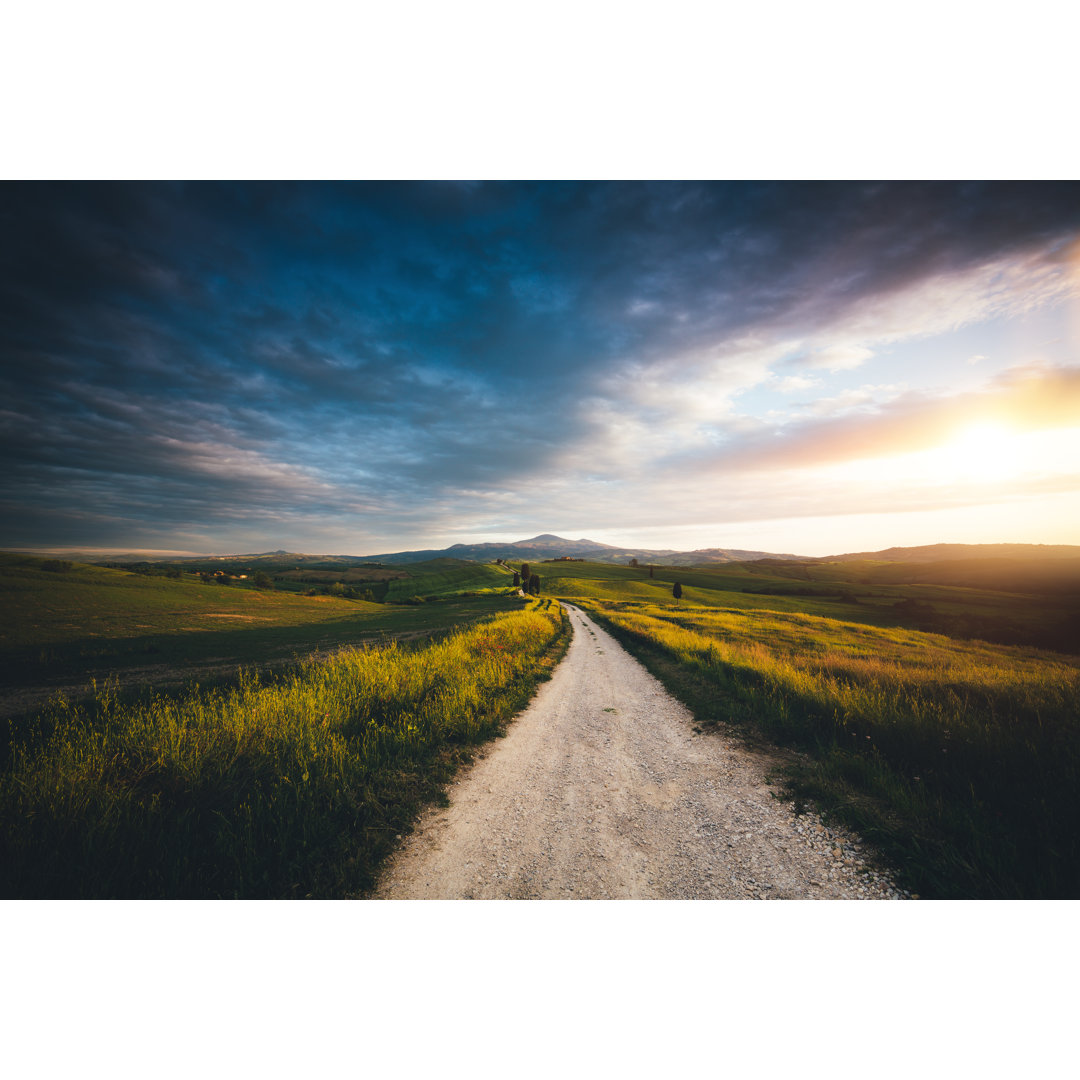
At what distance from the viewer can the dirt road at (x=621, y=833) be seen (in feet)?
13.4

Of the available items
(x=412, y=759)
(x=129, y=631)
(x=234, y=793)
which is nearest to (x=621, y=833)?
(x=412, y=759)

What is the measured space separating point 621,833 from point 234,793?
16.2ft

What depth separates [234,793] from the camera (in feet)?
15.8

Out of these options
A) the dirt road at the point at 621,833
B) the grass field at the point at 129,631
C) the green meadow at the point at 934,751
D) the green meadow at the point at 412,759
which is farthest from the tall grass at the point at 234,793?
the grass field at the point at 129,631

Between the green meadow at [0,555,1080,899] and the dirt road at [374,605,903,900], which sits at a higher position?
the green meadow at [0,555,1080,899]

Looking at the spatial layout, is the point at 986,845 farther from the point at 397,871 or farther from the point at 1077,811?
the point at 397,871

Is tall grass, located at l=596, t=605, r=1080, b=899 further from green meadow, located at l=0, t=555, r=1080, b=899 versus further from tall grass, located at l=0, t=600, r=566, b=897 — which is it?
tall grass, located at l=0, t=600, r=566, b=897

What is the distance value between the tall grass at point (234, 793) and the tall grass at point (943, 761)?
5869mm

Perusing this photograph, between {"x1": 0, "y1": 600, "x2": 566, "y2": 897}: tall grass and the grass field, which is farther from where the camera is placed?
the grass field

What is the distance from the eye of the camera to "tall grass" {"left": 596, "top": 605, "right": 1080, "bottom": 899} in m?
3.92

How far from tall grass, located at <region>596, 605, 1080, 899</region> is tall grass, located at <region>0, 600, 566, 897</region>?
231 inches

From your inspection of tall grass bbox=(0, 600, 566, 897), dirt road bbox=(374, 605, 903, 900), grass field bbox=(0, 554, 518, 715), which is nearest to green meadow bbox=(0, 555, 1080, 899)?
tall grass bbox=(0, 600, 566, 897)

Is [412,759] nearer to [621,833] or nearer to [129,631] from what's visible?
[621,833]

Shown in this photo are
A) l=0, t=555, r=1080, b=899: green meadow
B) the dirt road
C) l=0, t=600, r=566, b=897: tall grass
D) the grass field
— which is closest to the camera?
l=0, t=600, r=566, b=897: tall grass
